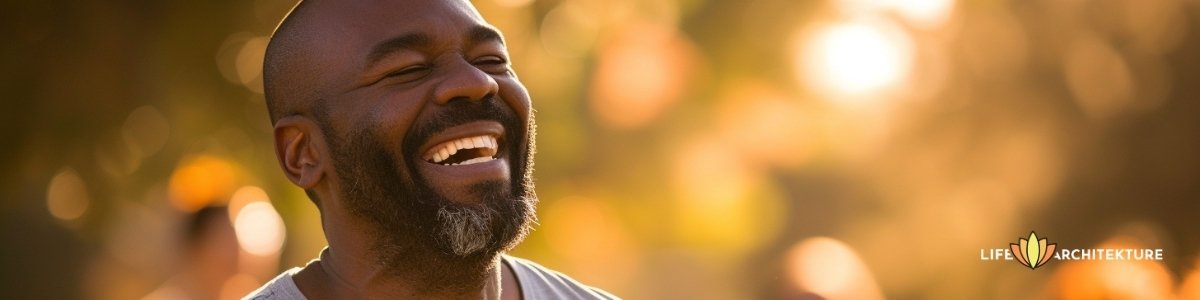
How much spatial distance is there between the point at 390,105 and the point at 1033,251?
16.9ft

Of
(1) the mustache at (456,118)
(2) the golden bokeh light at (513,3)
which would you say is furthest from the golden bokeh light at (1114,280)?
(1) the mustache at (456,118)

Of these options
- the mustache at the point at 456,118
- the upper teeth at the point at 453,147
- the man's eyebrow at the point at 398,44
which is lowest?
the upper teeth at the point at 453,147

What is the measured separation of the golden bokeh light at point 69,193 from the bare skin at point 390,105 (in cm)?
419

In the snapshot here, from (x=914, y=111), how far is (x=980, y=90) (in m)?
0.43

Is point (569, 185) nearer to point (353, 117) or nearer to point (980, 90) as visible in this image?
point (980, 90)

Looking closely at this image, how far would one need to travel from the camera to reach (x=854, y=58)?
7684 mm

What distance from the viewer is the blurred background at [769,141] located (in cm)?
716

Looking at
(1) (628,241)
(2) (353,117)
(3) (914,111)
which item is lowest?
(2) (353,117)

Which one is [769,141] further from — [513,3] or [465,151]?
[465,151]

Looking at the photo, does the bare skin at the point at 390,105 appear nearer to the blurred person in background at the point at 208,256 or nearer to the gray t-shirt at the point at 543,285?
the gray t-shirt at the point at 543,285

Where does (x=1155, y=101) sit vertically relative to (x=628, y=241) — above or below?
above

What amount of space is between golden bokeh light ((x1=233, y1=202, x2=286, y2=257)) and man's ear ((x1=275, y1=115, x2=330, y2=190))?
3479 mm

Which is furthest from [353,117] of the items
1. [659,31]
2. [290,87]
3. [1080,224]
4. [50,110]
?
[1080,224]

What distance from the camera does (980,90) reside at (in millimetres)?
8203
